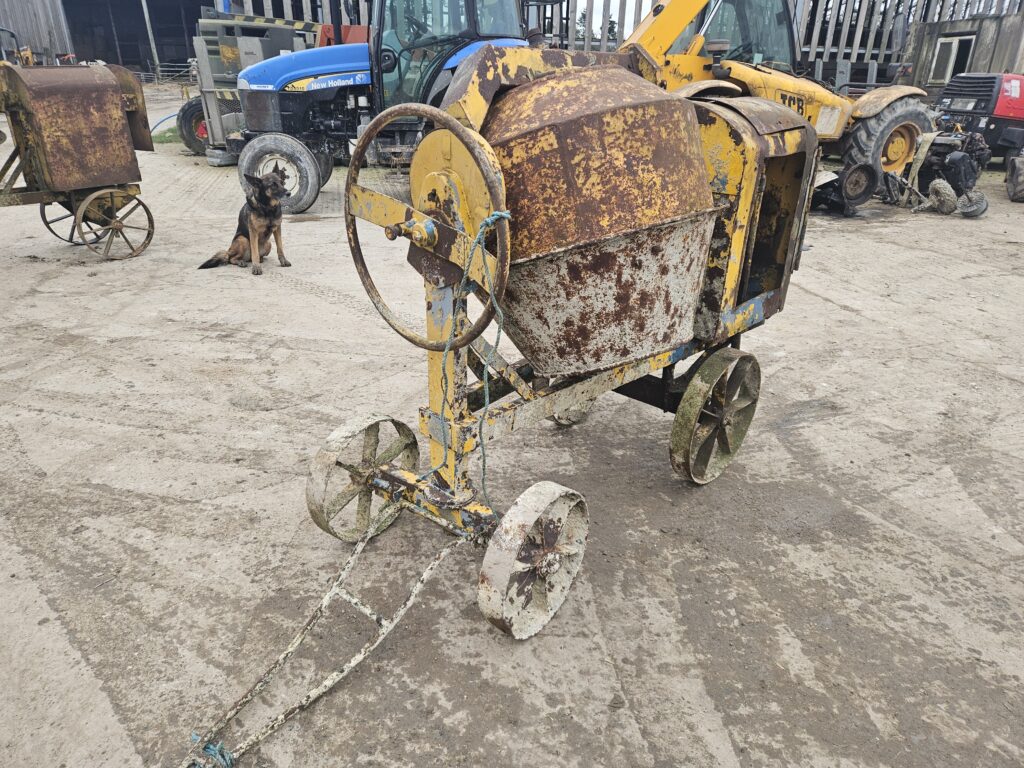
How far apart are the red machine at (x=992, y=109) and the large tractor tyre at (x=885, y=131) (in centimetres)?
233

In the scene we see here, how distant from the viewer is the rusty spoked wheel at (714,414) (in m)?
3.08

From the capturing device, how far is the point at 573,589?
272 cm

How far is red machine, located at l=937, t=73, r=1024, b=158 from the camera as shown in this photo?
37.4ft

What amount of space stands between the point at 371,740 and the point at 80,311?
4852 mm

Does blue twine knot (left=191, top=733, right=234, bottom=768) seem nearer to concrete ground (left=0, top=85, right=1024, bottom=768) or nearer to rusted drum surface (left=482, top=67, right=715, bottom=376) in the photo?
concrete ground (left=0, top=85, right=1024, bottom=768)

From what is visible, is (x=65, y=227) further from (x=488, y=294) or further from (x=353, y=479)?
(x=488, y=294)

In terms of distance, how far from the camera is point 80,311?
5547 mm

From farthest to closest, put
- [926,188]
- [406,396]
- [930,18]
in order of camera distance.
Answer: [930,18]
[926,188]
[406,396]

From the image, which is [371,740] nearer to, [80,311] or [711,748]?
[711,748]

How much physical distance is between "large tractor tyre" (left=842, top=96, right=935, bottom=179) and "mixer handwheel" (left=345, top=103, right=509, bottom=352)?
8.76 m

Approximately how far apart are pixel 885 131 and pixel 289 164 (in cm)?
770

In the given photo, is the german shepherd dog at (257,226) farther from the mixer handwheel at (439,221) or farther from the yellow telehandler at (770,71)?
the mixer handwheel at (439,221)

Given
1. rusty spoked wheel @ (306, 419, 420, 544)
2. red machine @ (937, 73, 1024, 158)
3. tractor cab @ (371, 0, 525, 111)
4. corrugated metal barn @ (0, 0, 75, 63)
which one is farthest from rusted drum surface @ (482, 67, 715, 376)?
corrugated metal barn @ (0, 0, 75, 63)

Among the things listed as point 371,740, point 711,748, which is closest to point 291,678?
point 371,740
